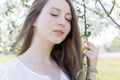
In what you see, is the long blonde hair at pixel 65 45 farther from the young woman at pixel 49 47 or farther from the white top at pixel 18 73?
the white top at pixel 18 73

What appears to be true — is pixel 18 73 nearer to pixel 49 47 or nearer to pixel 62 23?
pixel 49 47

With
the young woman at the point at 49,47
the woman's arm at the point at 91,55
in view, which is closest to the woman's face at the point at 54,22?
the young woman at the point at 49,47

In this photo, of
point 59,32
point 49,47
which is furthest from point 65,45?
point 59,32

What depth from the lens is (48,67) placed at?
2400 mm

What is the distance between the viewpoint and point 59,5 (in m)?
2.30

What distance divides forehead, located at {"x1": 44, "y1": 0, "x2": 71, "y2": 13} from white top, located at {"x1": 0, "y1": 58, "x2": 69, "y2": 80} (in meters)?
0.30

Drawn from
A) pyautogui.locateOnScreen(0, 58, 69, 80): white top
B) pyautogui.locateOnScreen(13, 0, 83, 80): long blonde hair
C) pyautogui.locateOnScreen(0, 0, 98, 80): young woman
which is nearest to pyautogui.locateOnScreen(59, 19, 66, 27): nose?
pyautogui.locateOnScreen(0, 0, 98, 80): young woman

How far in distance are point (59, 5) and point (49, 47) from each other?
0.70ft

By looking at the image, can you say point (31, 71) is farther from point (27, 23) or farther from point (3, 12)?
point (3, 12)

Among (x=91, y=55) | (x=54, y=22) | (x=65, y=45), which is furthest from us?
(x=65, y=45)

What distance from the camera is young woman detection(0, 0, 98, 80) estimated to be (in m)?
2.26

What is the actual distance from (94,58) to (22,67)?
35 cm

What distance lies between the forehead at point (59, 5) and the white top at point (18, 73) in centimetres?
30

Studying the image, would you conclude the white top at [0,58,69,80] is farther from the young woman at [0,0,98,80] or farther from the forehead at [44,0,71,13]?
the forehead at [44,0,71,13]
